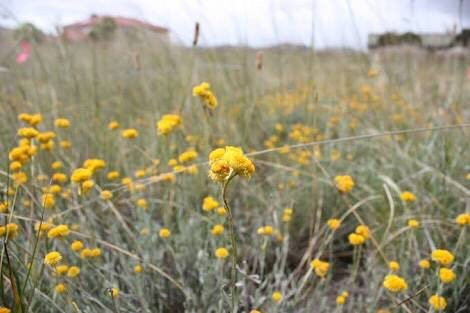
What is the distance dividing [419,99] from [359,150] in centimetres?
94

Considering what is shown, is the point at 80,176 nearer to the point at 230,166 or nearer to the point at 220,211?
the point at 220,211

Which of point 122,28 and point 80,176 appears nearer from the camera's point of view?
point 80,176

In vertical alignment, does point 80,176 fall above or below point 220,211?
above

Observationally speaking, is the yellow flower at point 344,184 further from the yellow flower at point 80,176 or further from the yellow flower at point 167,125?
the yellow flower at point 80,176

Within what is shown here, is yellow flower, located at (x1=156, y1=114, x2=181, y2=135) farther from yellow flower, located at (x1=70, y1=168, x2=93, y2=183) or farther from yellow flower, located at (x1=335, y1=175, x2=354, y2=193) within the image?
yellow flower, located at (x1=335, y1=175, x2=354, y2=193)

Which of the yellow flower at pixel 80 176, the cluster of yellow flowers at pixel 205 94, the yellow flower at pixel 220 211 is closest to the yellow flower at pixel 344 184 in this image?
the yellow flower at pixel 220 211

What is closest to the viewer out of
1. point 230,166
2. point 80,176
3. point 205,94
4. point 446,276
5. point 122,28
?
point 230,166

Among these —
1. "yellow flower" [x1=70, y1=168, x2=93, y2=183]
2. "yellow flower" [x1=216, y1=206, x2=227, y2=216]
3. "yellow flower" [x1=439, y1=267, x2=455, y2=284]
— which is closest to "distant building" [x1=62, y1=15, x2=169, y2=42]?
"yellow flower" [x1=216, y1=206, x2=227, y2=216]

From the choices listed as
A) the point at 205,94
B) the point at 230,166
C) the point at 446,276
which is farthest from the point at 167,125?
the point at 446,276

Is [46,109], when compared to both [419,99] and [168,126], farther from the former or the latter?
[419,99]

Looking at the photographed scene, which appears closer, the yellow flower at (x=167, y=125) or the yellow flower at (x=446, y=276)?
the yellow flower at (x=446, y=276)

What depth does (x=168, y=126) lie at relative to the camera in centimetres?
145

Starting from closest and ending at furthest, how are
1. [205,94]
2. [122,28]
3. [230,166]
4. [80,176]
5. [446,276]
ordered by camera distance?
1. [230,166]
2. [446,276]
3. [80,176]
4. [205,94]
5. [122,28]

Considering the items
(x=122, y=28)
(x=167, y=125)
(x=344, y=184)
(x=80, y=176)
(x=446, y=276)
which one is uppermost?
(x=122, y=28)
